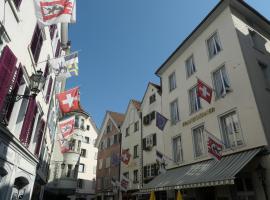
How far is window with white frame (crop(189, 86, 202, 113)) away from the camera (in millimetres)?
16656

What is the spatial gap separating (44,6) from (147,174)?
1837 cm

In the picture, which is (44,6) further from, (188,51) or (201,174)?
(188,51)

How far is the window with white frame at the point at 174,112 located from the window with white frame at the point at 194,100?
6.52ft

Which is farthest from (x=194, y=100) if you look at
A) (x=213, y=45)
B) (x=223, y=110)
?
(x=213, y=45)

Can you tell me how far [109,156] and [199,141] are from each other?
20.4 meters

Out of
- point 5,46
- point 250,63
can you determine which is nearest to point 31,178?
point 5,46

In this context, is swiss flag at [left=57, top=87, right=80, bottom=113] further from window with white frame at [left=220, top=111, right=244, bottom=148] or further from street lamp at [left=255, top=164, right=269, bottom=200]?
street lamp at [left=255, top=164, right=269, bottom=200]

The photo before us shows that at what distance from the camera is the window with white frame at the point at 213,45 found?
52.4 ft

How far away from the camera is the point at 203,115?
15477 millimetres

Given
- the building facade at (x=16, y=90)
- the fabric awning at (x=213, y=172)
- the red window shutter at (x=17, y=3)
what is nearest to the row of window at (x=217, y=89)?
the fabric awning at (x=213, y=172)

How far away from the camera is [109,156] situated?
110 feet

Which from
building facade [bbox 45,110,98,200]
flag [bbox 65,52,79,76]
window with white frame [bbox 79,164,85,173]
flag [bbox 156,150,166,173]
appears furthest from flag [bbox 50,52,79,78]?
window with white frame [bbox 79,164,85,173]

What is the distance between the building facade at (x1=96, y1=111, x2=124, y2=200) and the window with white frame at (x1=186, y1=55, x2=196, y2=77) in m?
16.5

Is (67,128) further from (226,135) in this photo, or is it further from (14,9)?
(226,135)
